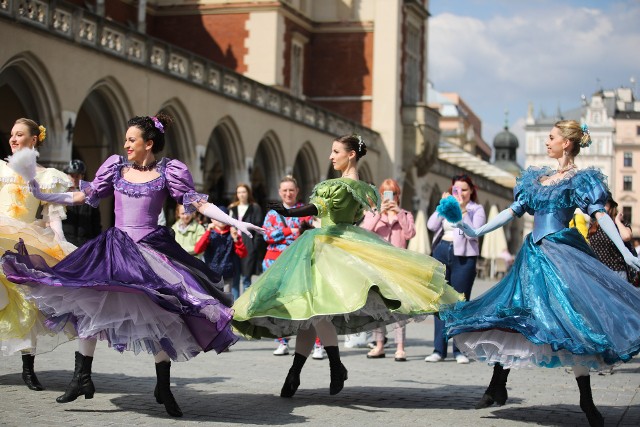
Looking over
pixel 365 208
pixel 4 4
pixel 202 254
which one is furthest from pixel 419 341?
pixel 4 4

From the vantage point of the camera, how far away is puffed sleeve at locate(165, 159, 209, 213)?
24.2ft

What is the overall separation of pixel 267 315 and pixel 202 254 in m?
6.69

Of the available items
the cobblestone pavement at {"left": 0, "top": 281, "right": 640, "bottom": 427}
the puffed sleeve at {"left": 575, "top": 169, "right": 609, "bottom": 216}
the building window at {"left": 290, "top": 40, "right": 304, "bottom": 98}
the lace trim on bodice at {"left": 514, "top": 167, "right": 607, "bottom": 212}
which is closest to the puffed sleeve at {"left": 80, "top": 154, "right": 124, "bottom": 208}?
the cobblestone pavement at {"left": 0, "top": 281, "right": 640, "bottom": 427}

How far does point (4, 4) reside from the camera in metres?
19.9

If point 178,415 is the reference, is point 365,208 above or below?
above

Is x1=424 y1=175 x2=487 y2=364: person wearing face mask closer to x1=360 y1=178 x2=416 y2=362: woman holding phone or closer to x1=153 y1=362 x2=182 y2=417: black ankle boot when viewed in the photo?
x1=360 y1=178 x2=416 y2=362: woman holding phone

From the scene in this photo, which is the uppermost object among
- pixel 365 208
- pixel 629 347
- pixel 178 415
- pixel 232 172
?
pixel 232 172

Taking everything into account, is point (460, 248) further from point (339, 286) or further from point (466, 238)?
point (339, 286)

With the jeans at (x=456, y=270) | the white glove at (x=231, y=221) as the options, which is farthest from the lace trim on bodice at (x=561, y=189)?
the jeans at (x=456, y=270)

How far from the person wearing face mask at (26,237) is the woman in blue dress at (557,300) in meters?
2.67

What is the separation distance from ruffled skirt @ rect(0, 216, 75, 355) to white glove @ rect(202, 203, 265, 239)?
1.28 m

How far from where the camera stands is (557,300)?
→ 710 centimetres

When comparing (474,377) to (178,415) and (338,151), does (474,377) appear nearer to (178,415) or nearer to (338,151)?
(338,151)

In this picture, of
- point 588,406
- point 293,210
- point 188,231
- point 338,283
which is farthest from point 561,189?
point 188,231
